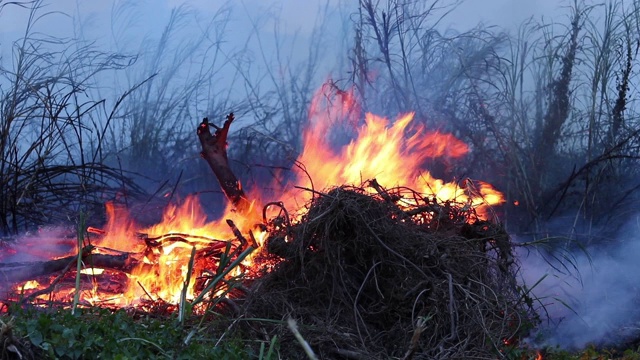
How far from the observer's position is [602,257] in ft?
22.3

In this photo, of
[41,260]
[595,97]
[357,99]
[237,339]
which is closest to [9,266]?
[41,260]

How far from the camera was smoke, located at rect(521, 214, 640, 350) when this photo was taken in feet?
19.0

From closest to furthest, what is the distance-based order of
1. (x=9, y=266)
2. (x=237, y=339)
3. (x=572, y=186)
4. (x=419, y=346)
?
(x=237, y=339)
(x=419, y=346)
(x=9, y=266)
(x=572, y=186)

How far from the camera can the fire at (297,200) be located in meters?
5.52

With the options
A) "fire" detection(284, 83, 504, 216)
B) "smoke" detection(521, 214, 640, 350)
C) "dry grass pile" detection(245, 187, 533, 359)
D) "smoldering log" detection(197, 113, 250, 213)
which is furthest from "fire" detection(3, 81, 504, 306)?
"smoke" detection(521, 214, 640, 350)

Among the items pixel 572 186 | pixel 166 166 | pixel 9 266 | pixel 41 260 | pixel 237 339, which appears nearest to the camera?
pixel 237 339

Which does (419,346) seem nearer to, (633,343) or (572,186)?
(633,343)

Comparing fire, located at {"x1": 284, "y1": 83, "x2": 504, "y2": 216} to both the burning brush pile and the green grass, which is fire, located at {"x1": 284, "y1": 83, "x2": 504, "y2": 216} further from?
the green grass

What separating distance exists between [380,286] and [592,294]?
2.34 meters

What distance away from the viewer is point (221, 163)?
6.15 m

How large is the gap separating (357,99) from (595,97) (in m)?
2.28

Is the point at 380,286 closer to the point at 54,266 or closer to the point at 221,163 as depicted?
the point at 221,163

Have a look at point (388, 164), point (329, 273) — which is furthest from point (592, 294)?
point (329, 273)

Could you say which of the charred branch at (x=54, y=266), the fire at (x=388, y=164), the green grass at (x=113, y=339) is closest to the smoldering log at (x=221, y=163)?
the fire at (x=388, y=164)
